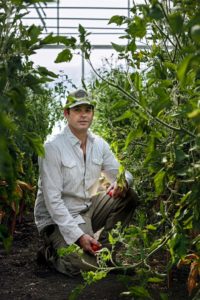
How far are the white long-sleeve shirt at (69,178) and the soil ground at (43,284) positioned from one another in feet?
0.85

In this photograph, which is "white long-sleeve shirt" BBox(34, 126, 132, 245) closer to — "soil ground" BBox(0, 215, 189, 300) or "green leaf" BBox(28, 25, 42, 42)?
"soil ground" BBox(0, 215, 189, 300)

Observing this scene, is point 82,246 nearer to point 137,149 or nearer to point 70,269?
point 70,269

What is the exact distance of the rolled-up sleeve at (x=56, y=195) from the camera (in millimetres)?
3599

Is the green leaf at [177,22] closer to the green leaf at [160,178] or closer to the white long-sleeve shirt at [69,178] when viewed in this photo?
the green leaf at [160,178]

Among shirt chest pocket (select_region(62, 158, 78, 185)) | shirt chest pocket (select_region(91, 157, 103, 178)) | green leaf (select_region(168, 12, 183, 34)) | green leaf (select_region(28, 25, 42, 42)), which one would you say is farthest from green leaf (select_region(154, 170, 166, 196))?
shirt chest pocket (select_region(91, 157, 103, 178))

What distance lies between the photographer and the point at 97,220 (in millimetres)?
4051

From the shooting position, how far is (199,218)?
2027mm

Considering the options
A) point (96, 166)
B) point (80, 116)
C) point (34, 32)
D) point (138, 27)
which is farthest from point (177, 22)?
point (96, 166)

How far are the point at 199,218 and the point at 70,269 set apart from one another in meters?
1.81

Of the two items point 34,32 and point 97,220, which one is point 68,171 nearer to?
point 97,220

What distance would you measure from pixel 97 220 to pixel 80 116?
71cm

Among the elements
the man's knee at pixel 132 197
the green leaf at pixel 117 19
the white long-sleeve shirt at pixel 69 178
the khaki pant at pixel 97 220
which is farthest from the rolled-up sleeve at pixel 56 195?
the green leaf at pixel 117 19

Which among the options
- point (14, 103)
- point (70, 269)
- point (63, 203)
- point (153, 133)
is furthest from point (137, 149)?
point (14, 103)

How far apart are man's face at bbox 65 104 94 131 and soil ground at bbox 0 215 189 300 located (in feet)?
2.99
